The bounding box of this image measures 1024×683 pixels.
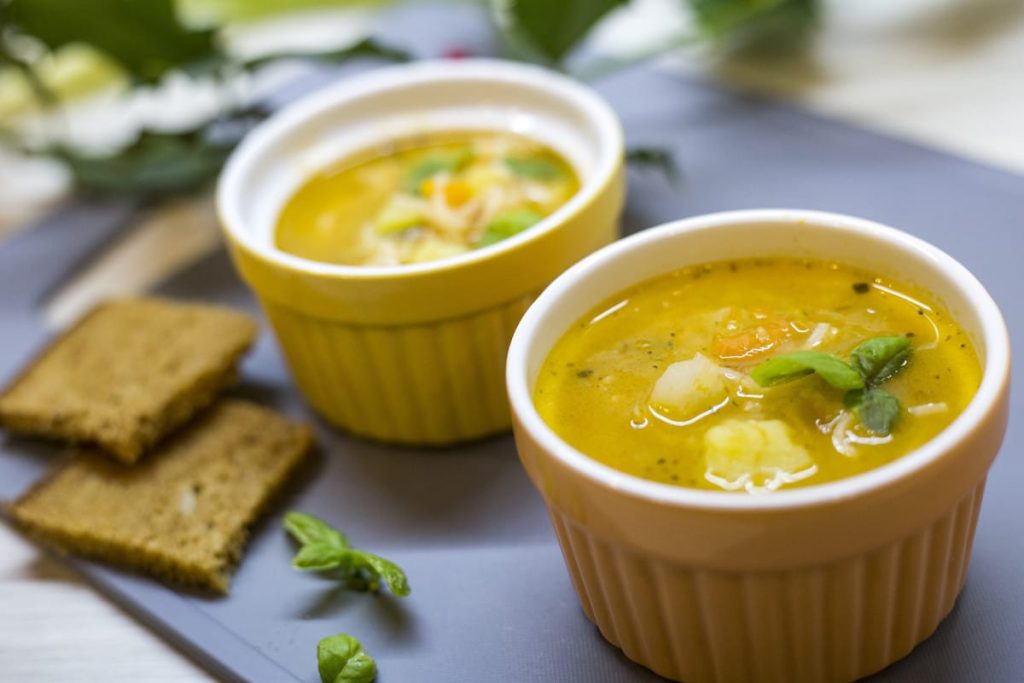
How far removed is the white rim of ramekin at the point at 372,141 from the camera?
205 centimetres

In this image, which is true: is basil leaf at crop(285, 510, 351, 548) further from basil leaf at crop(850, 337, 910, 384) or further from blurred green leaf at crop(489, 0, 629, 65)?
blurred green leaf at crop(489, 0, 629, 65)

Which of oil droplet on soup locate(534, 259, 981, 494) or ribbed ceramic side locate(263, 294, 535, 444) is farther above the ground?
oil droplet on soup locate(534, 259, 981, 494)

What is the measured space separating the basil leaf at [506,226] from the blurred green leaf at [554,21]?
0.71 m

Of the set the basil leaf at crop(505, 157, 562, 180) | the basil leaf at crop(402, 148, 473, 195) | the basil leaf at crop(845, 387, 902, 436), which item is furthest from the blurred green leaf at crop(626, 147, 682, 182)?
the basil leaf at crop(845, 387, 902, 436)

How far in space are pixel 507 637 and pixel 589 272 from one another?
1.92 feet

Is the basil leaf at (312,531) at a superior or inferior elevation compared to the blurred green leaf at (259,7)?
inferior

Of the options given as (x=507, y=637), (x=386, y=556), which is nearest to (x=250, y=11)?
(x=386, y=556)

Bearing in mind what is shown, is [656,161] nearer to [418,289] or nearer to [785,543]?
[418,289]

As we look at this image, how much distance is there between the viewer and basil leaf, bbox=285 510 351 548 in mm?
1948

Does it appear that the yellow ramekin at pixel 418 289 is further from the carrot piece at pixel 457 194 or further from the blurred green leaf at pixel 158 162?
the blurred green leaf at pixel 158 162

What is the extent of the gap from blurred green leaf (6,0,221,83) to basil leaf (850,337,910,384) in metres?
1.99

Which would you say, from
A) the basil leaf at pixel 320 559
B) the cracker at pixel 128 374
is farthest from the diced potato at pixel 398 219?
the basil leaf at pixel 320 559

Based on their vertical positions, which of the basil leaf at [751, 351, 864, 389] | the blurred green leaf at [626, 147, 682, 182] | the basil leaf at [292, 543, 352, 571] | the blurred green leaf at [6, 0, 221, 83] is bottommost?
the basil leaf at [292, 543, 352, 571]

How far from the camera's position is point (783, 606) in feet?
4.82
